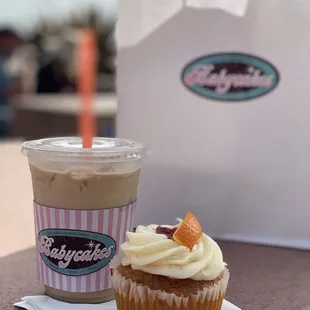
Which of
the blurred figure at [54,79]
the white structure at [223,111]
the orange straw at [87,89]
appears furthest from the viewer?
the blurred figure at [54,79]

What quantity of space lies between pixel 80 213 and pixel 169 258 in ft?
0.50

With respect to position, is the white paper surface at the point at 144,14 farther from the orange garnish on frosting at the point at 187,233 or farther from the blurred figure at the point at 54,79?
the blurred figure at the point at 54,79

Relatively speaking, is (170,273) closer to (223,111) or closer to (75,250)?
(75,250)

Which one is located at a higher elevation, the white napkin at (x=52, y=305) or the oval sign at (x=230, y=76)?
the oval sign at (x=230, y=76)

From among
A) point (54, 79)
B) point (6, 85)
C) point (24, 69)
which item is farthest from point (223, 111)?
point (54, 79)

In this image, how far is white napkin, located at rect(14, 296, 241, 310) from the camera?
76cm

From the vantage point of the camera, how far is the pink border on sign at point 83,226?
0.76 m

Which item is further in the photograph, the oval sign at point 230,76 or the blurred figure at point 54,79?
the blurred figure at point 54,79

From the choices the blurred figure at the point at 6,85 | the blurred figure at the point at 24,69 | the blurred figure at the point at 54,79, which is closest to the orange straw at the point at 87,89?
the blurred figure at the point at 6,85

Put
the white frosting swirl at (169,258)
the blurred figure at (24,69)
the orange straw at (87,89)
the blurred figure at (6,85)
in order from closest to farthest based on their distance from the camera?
the white frosting swirl at (169,258) < the orange straw at (87,89) < the blurred figure at (6,85) < the blurred figure at (24,69)

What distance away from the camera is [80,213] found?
75 cm

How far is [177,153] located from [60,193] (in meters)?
0.38

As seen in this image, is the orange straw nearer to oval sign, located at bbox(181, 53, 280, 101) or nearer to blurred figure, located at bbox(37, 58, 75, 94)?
oval sign, located at bbox(181, 53, 280, 101)

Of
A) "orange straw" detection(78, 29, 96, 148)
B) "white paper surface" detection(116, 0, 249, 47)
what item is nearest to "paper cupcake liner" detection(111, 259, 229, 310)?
"orange straw" detection(78, 29, 96, 148)
